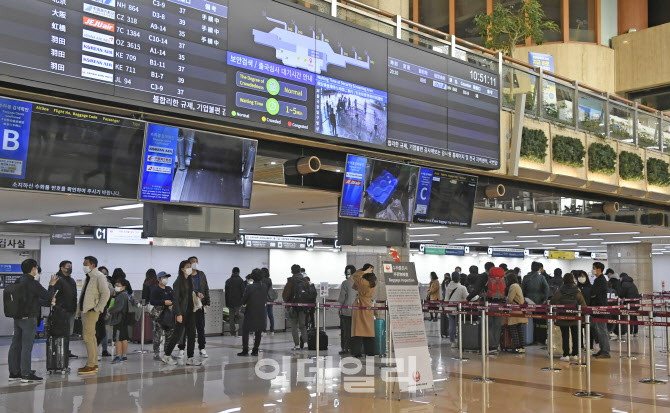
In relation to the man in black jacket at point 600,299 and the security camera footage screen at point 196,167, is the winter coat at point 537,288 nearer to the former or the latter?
the man in black jacket at point 600,299

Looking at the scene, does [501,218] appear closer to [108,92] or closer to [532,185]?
[532,185]

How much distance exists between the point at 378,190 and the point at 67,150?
14.7 feet

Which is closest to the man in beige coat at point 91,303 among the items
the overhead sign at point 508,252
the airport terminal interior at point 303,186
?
the airport terminal interior at point 303,186

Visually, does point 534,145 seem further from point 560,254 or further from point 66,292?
point 560,254

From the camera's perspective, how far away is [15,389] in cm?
874

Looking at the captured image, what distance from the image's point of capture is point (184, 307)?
34.6 feet

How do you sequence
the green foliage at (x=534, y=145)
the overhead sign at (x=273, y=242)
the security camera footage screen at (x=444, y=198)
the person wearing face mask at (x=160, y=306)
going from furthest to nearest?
the overhead sign at (x=273, y=242) < the green foliage at (x=534, y=145) < the person wearing face mask at (x=160, y=306) < the security camera footage screen at (x=444, y=198)

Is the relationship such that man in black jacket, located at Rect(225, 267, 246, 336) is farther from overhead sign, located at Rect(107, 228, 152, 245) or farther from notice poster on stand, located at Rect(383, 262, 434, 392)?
notice poster on stand, located at Rect(383, 262, 434, 392)

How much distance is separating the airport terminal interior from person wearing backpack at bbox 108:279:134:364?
4cm

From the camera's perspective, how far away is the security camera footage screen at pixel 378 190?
355 inches

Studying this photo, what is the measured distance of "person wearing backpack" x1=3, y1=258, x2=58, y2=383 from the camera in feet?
30.0

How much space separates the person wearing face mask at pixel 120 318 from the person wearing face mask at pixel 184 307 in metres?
0.99

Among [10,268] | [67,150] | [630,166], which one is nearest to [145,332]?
[10,268]

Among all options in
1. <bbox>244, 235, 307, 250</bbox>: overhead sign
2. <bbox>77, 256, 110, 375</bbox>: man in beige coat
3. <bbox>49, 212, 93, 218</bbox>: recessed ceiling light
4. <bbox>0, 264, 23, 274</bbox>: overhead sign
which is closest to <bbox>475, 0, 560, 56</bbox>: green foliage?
Answer: <bbox>244, 235, 307, 250</bbox>: overhead sign
